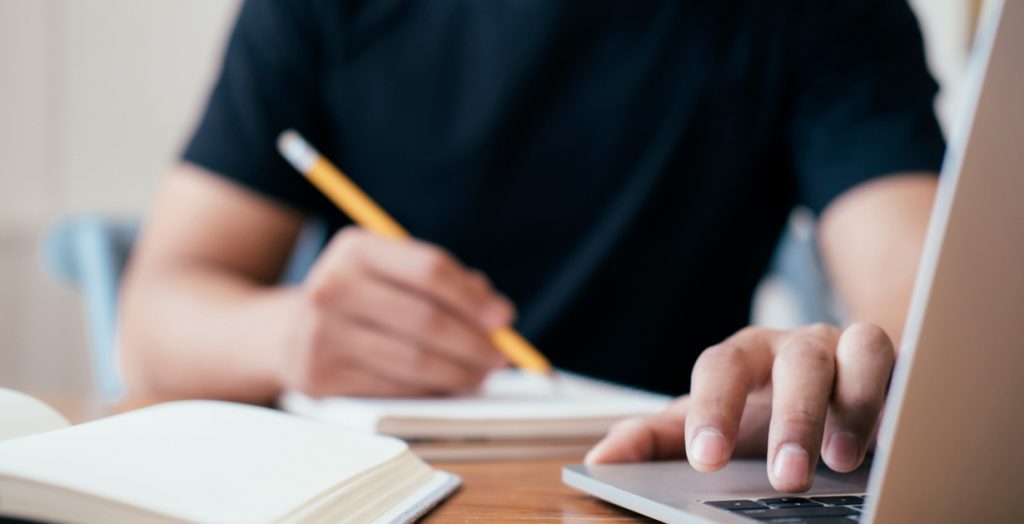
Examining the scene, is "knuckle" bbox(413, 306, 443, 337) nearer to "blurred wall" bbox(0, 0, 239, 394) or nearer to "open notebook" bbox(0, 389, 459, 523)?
"open notebook" bbox(0, 389, 459, 523)

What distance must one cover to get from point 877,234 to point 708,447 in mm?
529

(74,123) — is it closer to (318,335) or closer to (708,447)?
(318,335)

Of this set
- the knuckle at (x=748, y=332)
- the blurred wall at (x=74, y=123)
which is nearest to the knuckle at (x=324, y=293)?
the knuckle at (x=748, y=332)

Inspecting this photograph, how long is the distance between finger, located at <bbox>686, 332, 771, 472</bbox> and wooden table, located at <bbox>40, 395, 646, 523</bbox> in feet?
0.15

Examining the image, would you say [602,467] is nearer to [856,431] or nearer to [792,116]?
[856,431]

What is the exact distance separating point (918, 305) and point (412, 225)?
2.40ft

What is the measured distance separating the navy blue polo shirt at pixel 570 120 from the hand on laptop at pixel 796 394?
55 centimetres

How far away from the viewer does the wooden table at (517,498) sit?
0.32 metres

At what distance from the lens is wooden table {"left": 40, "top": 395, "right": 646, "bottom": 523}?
32 centimetres

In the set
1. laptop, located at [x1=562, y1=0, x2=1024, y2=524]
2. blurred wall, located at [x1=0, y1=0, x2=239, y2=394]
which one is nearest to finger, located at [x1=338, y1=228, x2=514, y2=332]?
laptop, located at [x1=562, y1=0, x2=1024, y2=524]

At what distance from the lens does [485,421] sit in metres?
0.48

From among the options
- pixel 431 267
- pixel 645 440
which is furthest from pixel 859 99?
pixel 645 440

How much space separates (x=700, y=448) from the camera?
0.93 ft

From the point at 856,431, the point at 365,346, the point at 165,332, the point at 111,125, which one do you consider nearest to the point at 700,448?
the point at 856,431
